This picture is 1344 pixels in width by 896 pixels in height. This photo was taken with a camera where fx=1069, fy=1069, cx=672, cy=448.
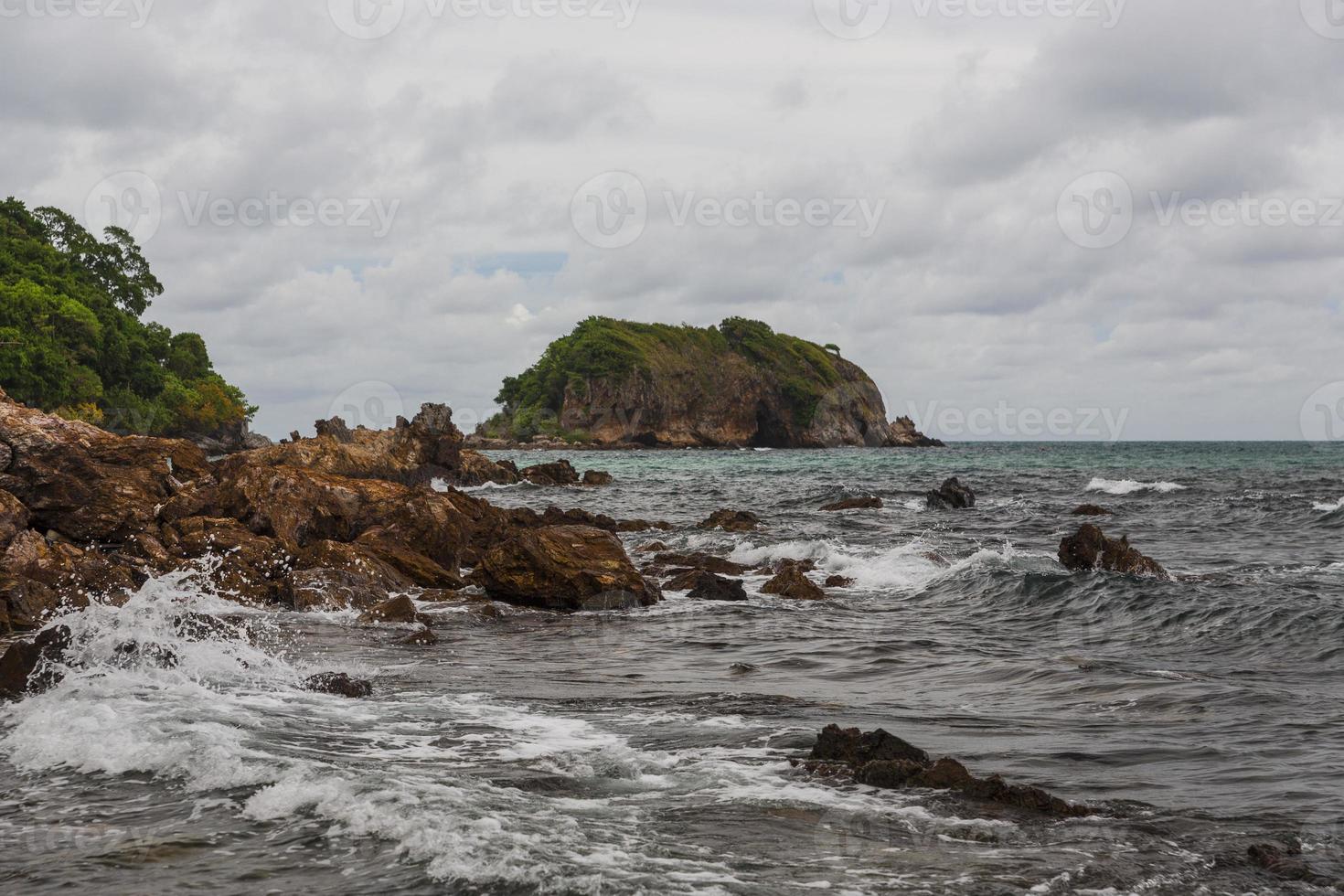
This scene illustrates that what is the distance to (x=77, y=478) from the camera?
62.8ft

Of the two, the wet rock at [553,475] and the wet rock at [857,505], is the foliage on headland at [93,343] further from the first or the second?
the wet rock at [857,505]

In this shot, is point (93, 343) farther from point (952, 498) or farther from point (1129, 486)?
point (1129, 486)

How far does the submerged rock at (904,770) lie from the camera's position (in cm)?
712

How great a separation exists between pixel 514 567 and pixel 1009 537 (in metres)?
17.4

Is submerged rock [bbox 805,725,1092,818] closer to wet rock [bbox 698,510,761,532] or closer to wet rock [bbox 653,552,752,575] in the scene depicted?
wet rock [bbox 653,552,752,575]

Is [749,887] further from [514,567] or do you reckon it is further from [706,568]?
[706,568]

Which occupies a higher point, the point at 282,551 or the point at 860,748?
the point at 282,551

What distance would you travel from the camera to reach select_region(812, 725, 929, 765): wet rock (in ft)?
26.1

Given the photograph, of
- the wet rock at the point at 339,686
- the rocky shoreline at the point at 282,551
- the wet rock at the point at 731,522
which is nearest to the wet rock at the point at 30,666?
the rocky shoreline at the point at 282,551

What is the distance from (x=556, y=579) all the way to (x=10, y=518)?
8315 millimetres

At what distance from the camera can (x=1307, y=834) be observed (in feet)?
21.7

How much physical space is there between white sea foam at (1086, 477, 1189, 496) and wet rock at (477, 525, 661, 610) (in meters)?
38.5

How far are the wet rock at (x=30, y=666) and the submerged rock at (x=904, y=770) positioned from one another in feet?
23.3

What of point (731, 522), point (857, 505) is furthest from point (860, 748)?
point (857, 505)
